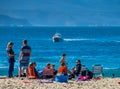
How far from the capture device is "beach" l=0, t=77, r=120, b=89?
78.1 ft

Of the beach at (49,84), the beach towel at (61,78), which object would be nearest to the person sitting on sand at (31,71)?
the beach at (49,84)

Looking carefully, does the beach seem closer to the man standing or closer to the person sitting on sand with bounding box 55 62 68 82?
the person sitting on sand with bounding box 55 62 68 82

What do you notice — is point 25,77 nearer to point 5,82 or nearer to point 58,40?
point 5,82

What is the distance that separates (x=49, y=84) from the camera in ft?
81.0

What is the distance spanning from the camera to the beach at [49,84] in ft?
78.1

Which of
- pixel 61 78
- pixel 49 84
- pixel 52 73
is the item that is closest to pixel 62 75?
pixel 61 78

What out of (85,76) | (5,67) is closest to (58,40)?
(5,67)

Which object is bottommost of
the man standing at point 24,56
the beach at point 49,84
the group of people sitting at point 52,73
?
the beach at point 49,84

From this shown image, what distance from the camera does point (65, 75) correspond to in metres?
25.5

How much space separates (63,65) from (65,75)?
1.86ft

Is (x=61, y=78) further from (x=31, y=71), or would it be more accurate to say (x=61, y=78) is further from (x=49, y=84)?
(x=31, y=71)

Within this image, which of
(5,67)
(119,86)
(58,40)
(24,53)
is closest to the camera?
(119,86)

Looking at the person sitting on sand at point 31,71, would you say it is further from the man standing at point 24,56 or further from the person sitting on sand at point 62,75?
the person sitting on sand at point 62,75

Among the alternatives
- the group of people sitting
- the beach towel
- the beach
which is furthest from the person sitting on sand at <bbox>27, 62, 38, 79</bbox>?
the beach towel
